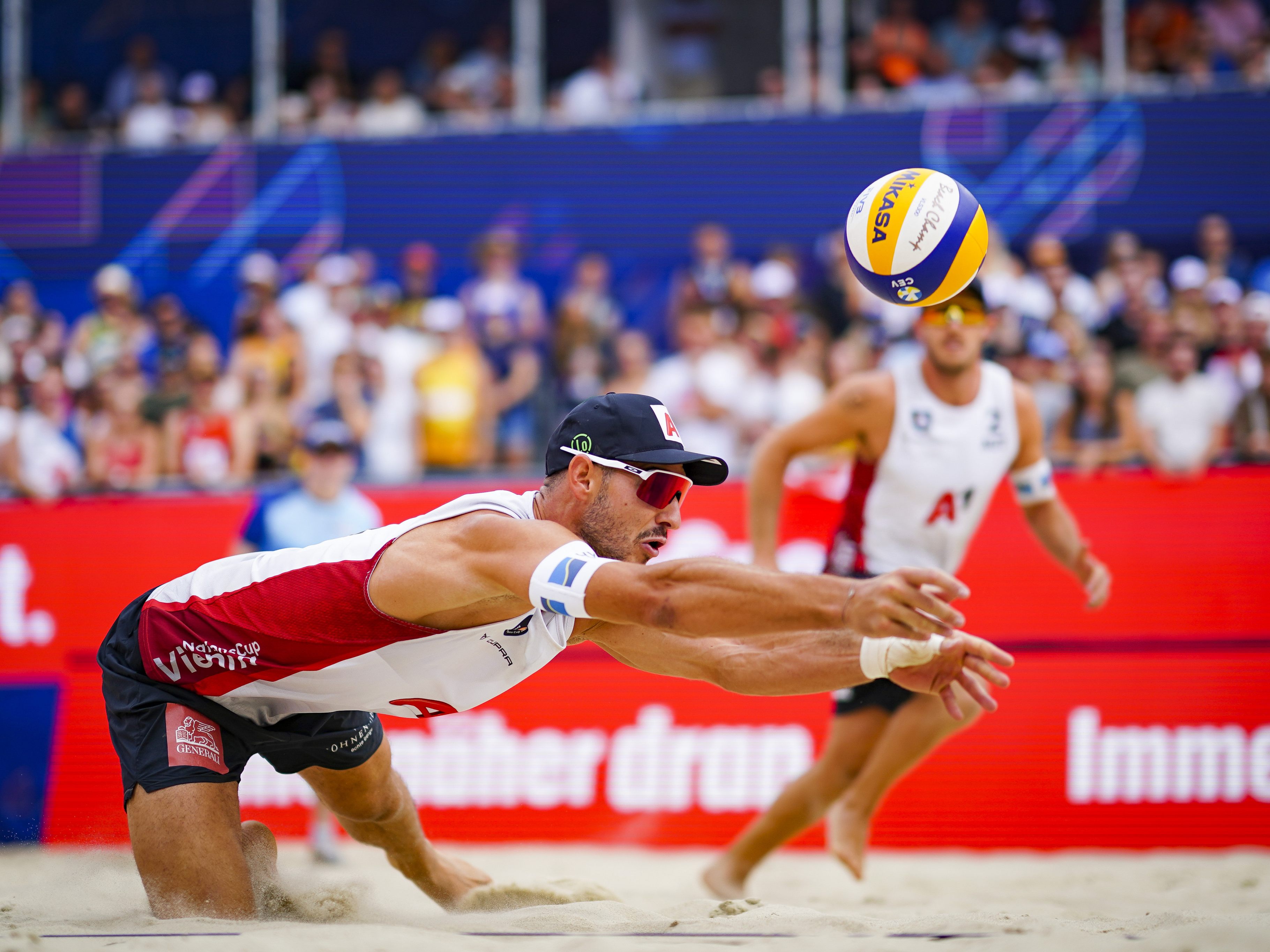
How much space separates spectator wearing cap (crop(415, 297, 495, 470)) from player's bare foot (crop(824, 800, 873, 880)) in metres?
4.56

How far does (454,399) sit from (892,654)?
20.6 ft

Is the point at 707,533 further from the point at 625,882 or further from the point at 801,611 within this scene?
the point at 801,611

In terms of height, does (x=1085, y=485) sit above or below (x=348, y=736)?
above

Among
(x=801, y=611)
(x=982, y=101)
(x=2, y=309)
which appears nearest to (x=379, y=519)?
(x=801, y=611)

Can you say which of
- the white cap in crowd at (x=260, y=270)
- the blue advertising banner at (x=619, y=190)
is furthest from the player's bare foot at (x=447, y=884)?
the blue advertising banner at (x=619, y=190)

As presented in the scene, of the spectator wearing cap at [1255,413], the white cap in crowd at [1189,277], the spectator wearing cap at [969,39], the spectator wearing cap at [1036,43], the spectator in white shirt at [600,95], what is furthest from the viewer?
the spectator in white shirt at [600,95]

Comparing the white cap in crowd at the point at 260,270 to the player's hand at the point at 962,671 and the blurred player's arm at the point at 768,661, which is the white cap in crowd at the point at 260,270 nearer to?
the blurred player's arm at the point at 768,661

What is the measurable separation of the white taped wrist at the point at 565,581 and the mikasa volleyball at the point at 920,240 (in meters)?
1.88

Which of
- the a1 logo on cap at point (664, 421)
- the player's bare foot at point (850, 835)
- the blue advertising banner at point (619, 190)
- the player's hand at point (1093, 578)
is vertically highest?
the blue advertising banner at point (619, 190)

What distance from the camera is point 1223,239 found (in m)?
9.61

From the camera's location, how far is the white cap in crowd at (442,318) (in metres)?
9.85

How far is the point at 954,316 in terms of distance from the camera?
5.12m

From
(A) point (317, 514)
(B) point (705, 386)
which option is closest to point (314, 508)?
(A) point (317, 514)

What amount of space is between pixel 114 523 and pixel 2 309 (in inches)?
203
